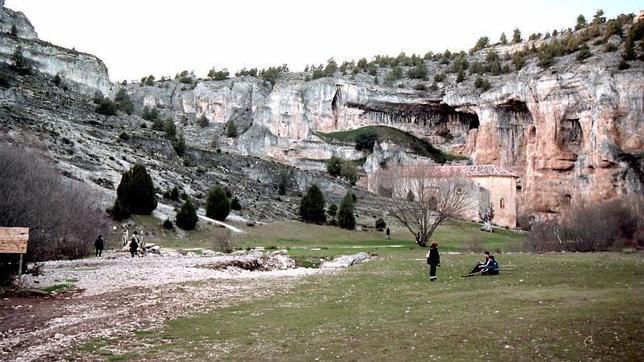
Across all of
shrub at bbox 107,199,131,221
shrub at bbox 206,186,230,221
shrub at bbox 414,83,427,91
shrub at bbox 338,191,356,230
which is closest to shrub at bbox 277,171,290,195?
shrub at bbox 338,191,356,230

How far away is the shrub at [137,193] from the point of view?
46.8m

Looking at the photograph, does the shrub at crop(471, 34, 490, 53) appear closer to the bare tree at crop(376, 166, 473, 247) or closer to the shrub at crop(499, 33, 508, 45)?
the shrub at crop(499, 33, 508, 45)

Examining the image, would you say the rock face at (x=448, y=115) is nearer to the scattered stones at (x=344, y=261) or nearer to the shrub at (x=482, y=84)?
the shrub at (x=482, y=84)

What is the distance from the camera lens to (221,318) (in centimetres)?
1336

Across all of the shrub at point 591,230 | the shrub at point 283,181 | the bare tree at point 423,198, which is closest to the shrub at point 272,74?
the shrub at point 283,181

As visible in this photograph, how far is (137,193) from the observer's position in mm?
47000

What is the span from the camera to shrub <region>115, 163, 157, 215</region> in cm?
4678

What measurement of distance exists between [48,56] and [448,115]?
82.8 meters

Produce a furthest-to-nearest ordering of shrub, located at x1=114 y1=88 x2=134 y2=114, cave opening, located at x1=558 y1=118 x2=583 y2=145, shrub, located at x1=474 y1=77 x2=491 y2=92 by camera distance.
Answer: shrub, located at x1=474 y1=77 x2=491 y2=92, shrub, located at x1=114 y1=88 x2=134 y2=114, cave opening, located at x1=558 y1=118 x2=583 y2=145

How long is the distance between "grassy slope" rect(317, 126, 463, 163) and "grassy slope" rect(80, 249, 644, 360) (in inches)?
4228

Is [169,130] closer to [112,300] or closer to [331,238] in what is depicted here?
[331,238]

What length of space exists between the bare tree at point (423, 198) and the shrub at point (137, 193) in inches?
834

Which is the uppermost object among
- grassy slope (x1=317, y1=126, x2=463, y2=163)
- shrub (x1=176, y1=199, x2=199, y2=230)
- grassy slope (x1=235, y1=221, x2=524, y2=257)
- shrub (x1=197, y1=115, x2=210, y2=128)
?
shrub (x1=197, y1=115, x2=210, y2=128)

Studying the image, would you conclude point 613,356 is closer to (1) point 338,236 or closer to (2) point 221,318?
(2) point 221,318
